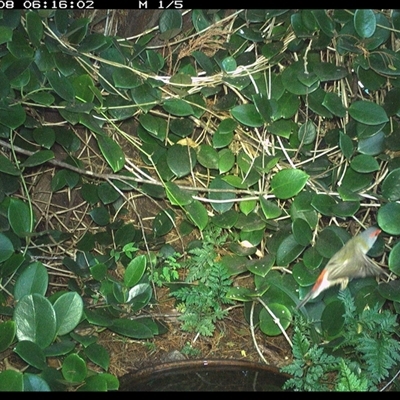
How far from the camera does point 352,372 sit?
177cm

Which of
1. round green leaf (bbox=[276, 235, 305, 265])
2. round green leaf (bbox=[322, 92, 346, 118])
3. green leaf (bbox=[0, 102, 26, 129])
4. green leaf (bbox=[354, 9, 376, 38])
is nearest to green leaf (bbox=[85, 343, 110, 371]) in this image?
round green leaf (bbox=[276, 235, 305, 265])

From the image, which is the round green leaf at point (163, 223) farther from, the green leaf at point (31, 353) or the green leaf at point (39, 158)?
the green leaf at point (31, 353)

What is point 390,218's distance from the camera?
182cm

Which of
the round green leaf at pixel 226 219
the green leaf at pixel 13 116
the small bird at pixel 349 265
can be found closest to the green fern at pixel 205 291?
the round green leaf at pixel 226 219

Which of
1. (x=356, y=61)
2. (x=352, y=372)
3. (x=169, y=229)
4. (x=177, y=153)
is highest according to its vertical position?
(x=356, y=61)

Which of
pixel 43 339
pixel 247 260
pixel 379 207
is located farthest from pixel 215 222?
pixel 43 339

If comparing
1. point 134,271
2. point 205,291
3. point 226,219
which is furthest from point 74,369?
point 226,219

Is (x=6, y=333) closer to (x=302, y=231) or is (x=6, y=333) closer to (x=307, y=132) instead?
(x=302, y=231)

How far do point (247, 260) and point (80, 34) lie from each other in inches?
31.8

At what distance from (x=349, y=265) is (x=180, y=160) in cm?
58

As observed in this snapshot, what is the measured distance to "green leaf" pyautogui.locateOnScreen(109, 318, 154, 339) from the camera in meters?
1.88

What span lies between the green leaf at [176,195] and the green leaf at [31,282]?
0.41 metres

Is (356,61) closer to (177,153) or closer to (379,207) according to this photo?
(379,207)

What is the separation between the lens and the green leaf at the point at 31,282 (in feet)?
5.96
